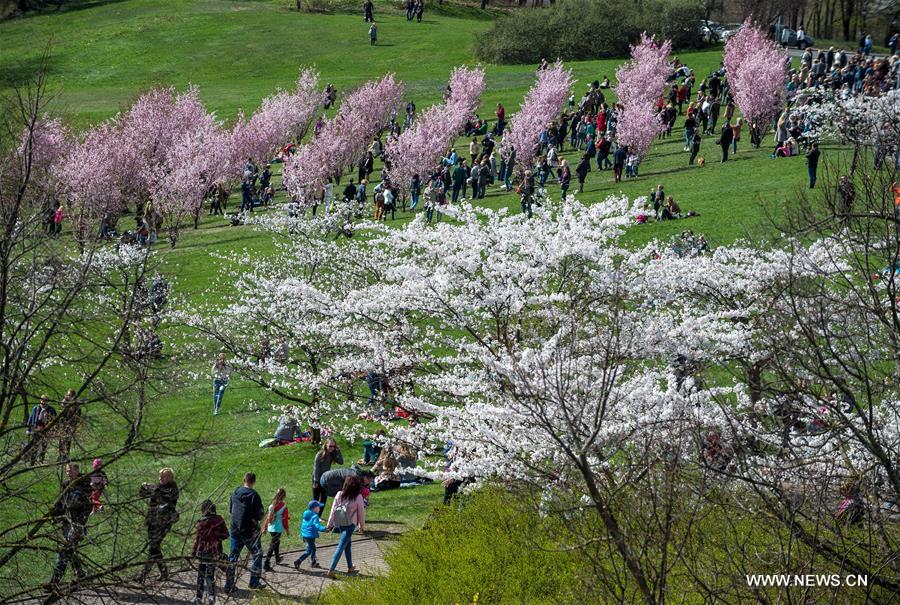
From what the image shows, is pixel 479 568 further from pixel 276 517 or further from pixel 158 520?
pixel 158 520

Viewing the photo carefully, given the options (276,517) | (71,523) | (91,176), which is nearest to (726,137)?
(91,176)

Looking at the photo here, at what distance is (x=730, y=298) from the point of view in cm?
1814

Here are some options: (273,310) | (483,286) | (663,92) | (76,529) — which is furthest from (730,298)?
(663,92)

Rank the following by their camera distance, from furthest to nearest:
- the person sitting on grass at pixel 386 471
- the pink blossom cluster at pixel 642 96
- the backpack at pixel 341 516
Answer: the pink blossom cluster at pixel 642 96 < the person sitting on grass at pixel 386 471 < the backpack at pixel 341 516

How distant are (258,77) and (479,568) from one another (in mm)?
58212

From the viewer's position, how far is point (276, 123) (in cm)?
5184

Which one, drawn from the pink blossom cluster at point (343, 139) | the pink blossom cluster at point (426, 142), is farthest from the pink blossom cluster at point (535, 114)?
the pink blossom cluster at point (343, 139)

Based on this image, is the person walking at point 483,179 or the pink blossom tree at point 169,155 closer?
the person walking at point 483,179

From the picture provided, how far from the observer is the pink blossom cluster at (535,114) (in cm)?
4125

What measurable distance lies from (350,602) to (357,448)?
8.41 metres

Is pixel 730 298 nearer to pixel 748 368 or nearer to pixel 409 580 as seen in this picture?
pixel 748 368

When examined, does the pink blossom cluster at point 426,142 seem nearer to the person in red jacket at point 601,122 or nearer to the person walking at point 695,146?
the person in red jacket at point 601,122

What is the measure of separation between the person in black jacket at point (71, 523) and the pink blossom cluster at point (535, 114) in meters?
30.0

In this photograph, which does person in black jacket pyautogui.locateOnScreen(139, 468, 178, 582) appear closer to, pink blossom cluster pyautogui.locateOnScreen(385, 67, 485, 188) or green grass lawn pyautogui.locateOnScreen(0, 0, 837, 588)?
green grass lawn pyautogui.locateOnScreen(0, 0, 837, 588)
